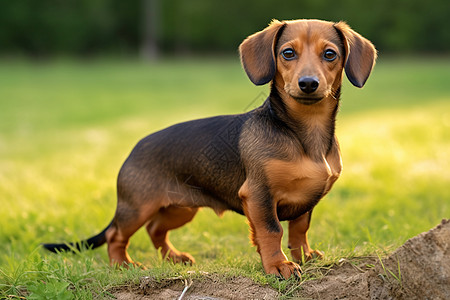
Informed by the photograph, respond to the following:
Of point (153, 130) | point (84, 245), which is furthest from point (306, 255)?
point (153, 130)

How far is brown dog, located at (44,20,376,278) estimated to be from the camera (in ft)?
9.95

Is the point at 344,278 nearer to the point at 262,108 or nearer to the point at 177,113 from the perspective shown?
the point at 262,108

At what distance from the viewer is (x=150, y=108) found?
49.7 feet

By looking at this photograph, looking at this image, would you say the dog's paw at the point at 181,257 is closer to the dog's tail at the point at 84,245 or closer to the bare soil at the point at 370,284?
the dog's tail at the point at 84,245

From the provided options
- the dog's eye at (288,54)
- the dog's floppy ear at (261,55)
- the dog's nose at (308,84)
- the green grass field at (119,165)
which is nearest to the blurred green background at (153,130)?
the green grass field at (119,165)

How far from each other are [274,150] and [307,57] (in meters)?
0.57

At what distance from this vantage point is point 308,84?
282cm

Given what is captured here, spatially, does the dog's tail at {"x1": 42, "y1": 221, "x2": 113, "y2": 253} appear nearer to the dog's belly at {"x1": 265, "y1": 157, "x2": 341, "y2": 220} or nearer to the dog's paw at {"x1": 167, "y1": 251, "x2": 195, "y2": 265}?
the dog's paw at {"x1": 167, "y1": 251, "x2": 195, "y2": 265}

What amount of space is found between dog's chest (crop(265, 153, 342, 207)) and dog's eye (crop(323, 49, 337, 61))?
0.58m

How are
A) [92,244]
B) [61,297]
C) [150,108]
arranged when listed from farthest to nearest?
[150,108], [92,244], [61,297]

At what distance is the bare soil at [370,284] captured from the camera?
117 inches

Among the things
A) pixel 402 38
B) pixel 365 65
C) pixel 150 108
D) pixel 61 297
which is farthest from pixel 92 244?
pixel 402 38

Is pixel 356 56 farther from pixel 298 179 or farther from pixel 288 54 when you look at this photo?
pixel 298 179

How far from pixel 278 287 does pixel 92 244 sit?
1.74m
